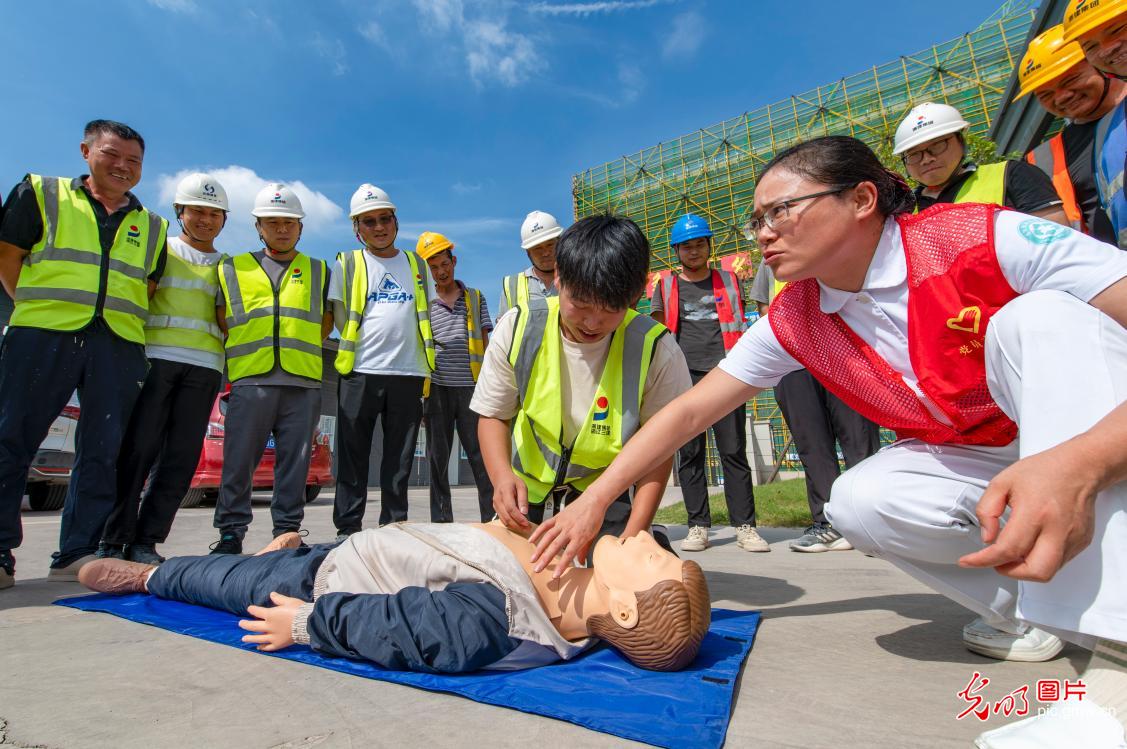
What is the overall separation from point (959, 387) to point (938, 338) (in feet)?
0.47

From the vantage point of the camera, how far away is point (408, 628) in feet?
5.36

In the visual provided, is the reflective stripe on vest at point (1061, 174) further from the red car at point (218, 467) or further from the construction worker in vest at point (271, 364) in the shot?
the red car at point (218, 467)

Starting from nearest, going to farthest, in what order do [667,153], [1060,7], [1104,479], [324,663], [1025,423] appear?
1. [1104,479]
2. [1025,423]
3. [324,663]
4. [1060,7]
5. [667,153]

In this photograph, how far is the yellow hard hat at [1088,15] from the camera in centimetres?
211

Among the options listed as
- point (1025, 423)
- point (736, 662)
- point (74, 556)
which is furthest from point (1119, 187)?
point (74, 556)

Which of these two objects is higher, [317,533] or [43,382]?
[43,382]

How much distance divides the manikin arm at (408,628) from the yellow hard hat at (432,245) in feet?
11.7

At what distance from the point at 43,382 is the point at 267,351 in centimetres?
104

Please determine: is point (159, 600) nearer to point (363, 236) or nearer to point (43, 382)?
point (43, 382)

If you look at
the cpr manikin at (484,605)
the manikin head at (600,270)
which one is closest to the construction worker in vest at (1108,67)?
the manikin head at (600,270)

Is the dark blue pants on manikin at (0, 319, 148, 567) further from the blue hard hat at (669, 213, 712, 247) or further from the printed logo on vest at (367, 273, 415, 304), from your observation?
the blue hard hat at (669, 213, 712, 247)

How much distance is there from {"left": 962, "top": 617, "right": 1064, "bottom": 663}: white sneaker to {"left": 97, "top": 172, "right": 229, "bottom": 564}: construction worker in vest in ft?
11.6

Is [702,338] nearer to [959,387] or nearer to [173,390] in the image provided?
[959,387]

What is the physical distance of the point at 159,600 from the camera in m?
2.54
